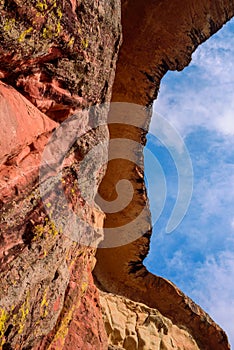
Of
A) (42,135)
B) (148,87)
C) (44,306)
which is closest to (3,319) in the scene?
(44,306)

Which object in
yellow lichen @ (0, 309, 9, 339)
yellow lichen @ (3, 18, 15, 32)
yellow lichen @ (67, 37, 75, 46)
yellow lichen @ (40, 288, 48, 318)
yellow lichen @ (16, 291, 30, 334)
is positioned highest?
yellow lichen @ (67, 37, 75, 46)

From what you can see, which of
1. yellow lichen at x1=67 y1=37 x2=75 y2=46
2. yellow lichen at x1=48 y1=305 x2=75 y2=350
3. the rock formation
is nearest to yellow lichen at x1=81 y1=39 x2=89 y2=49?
the rock formation

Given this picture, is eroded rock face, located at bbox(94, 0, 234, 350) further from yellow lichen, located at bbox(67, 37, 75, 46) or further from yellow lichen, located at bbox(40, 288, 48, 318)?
yellow lichen, located at bbox(40, 288, 48, 318)

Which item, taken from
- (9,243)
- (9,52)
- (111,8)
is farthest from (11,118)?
(111,8)

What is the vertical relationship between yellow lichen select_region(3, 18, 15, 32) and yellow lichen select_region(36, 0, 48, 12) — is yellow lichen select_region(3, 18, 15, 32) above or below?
below

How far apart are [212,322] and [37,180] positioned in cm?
2029

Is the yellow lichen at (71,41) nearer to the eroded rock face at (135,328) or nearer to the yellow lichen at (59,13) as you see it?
the yellow lichen at (59,13)

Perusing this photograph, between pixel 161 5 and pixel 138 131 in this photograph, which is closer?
pixel 161 5

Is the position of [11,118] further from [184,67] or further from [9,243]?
[184,67]

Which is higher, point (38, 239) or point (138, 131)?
point (138, 131)

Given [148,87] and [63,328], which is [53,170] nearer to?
[63,328]

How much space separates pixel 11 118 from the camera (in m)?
6.74

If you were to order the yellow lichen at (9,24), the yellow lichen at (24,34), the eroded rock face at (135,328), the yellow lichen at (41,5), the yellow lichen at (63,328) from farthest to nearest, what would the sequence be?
1. the eroded rock face at (135,328)
2. the yellow lichen at (63,328)
3. the yellow lichen at (41,5)
4. the yellow lichen at (24,34)
5. the yellow lichen at (9,24)

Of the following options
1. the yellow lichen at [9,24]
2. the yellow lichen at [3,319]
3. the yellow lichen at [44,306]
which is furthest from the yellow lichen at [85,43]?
the yellow lichen at [3,319]
